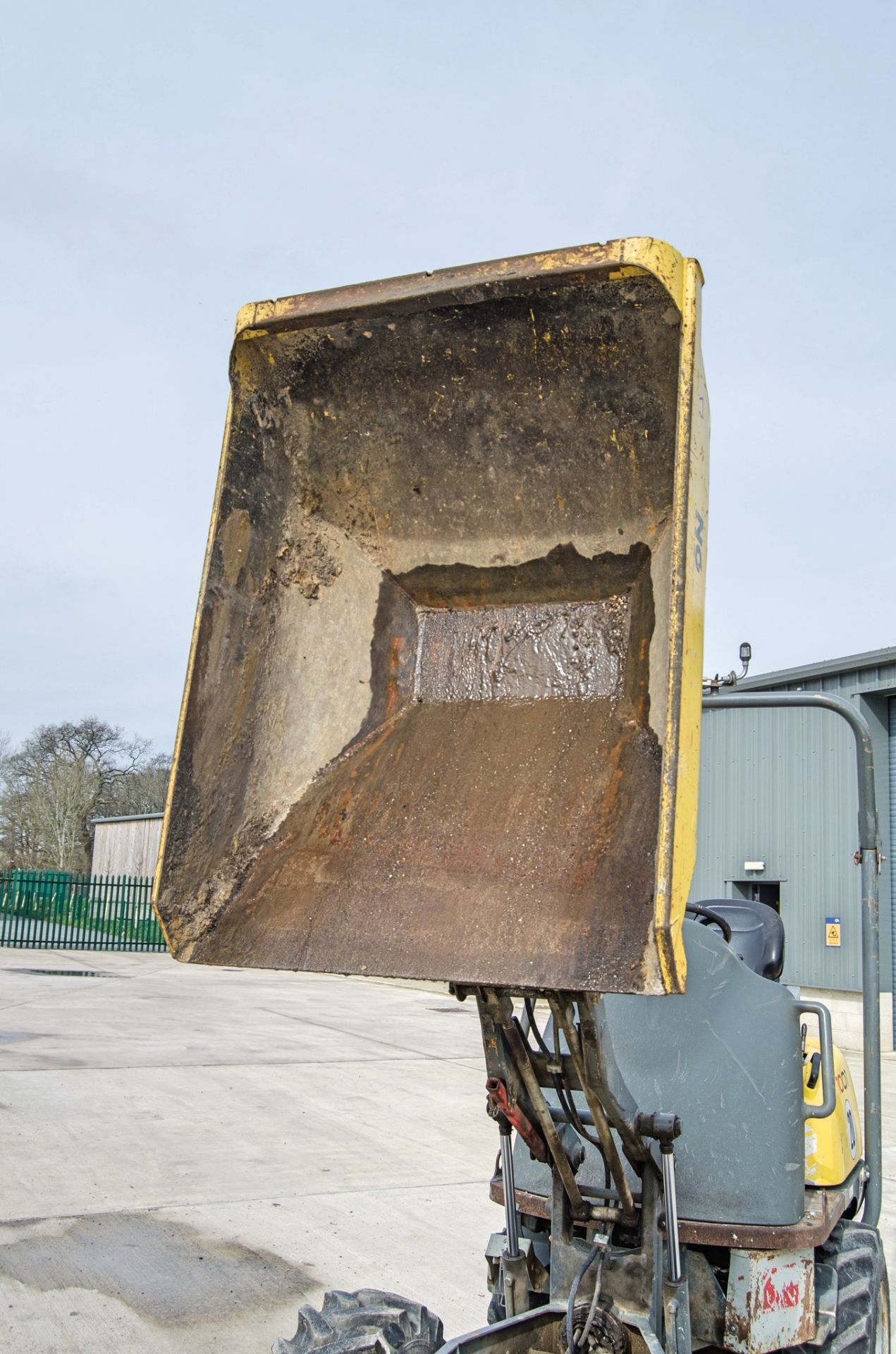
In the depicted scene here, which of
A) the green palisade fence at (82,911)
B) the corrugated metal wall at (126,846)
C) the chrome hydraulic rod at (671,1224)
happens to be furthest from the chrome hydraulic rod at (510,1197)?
the corrugated metal wall at (126,846)

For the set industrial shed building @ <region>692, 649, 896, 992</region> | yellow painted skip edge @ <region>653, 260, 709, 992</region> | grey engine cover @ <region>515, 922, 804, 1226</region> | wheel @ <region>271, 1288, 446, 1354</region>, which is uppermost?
industrial shed building @ <region>692, 649, 896, 992</region>

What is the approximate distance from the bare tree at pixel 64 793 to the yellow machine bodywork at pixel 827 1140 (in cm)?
4454

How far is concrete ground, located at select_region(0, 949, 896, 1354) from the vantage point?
14.6 feet

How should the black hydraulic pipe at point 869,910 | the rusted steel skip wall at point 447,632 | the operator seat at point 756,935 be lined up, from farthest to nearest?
the operator seat at point 756,935, the black hydraulic pipe at point 869,910, the rusted steel skip wall at point 447,632

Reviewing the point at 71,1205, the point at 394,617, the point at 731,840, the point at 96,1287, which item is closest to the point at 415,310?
the point at 394,617

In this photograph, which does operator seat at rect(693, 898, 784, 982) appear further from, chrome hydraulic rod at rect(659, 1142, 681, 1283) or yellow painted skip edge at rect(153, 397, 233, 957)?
yellow painted skip edge at rect(153, 397, 233, 957)

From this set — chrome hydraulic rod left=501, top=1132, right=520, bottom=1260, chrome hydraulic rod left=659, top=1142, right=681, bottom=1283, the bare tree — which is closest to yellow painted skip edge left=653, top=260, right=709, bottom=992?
chrome hydraulic rod left=659, top=1142, right=681, bottom=1283

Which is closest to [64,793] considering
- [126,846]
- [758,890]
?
[126,846]

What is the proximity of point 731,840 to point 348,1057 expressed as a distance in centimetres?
665

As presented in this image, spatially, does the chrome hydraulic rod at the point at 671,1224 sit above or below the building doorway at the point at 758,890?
below

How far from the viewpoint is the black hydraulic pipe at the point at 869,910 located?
344 centimetres

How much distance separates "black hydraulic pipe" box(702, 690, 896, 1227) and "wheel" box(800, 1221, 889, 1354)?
0.19 meters

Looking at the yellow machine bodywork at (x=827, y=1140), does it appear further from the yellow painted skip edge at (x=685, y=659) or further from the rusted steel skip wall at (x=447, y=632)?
the yellow painted skip edge at (x=685, y=659)

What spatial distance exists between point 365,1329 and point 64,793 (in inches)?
1863
